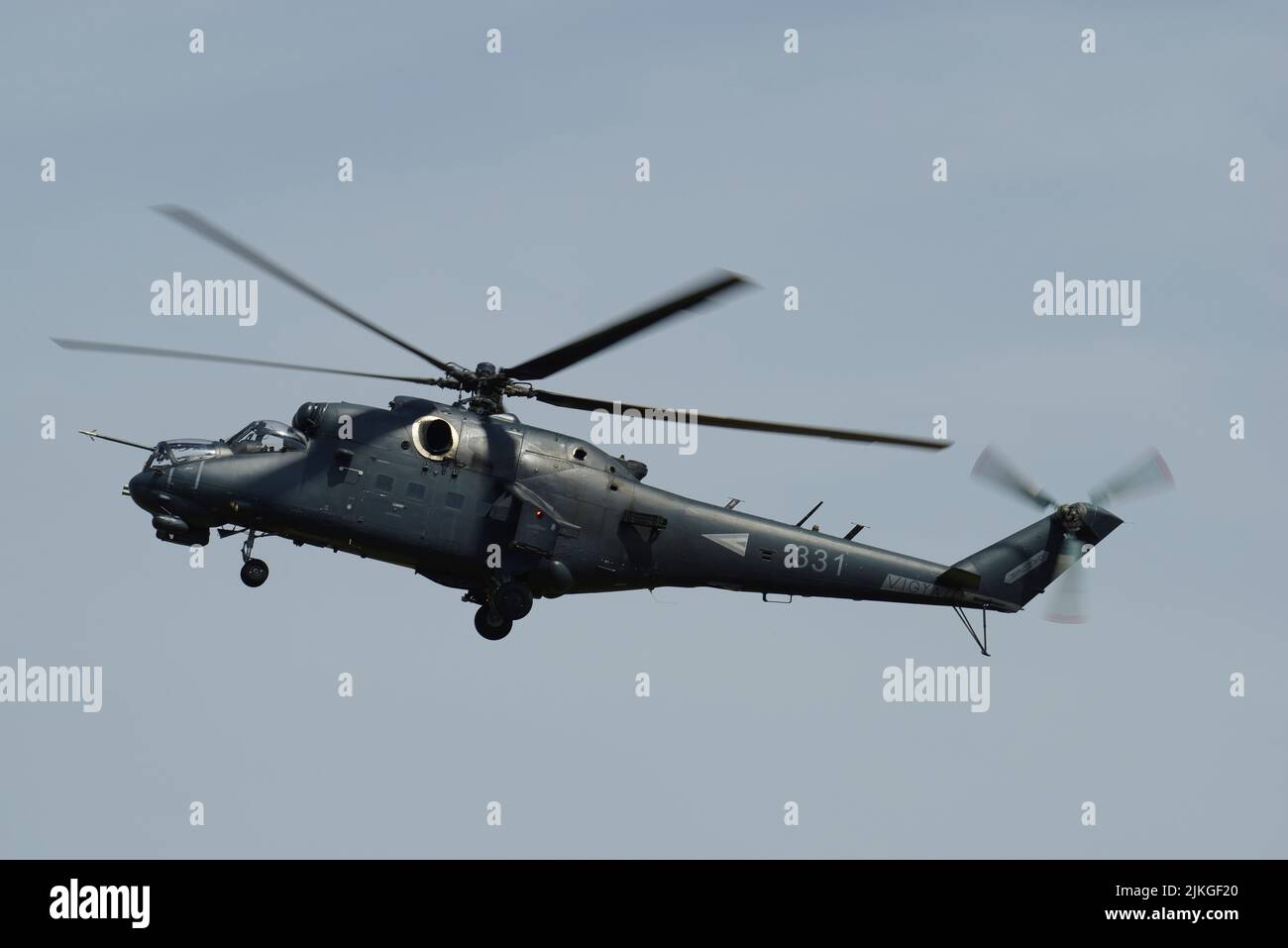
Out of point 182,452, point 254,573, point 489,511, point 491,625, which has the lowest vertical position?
point 491,625

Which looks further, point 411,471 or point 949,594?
point 949,594

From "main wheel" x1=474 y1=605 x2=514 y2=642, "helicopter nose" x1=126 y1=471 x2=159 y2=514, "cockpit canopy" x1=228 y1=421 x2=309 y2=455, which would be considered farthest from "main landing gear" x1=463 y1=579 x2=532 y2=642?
"helicopter nose" x1=126 y1=471 x2=159 y2=514

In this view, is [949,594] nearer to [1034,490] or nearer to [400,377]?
[1034,490]

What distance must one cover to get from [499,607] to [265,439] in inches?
243

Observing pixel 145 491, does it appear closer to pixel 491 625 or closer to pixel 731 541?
pixel 491 625

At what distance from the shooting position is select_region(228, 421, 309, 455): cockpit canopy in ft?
133

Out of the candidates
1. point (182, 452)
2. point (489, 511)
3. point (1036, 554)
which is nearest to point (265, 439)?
point (182, 452)

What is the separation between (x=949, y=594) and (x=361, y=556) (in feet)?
44.2

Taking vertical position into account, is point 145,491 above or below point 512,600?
above

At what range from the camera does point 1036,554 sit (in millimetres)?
45469

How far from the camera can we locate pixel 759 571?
42688 mm

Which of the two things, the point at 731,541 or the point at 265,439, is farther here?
the point at 731,541

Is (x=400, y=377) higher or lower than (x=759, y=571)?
higher

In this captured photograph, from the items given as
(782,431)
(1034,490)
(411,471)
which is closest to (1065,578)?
(1034,490)
